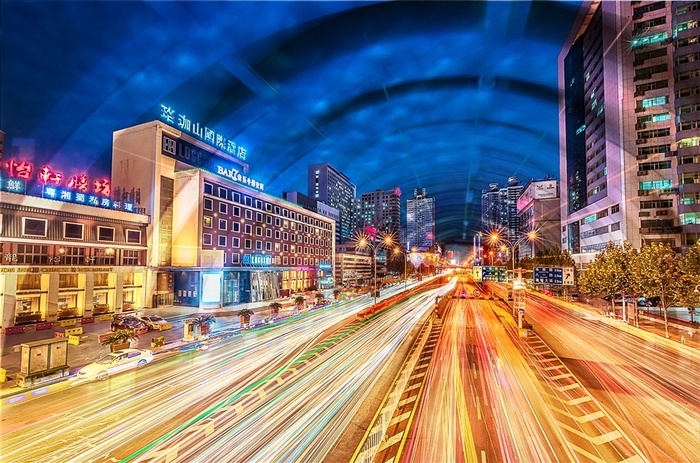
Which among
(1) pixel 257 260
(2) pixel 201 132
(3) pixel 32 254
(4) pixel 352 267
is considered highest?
(2) pixel 201 132

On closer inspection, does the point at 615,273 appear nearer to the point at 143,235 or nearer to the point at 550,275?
the point at 550,275

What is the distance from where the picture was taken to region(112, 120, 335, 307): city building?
153 feet

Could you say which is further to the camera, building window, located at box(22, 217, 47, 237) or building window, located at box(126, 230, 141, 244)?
building window, located at box(126, 230, 141, 244)

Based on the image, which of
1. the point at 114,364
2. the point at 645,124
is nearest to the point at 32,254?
the point at 114,364

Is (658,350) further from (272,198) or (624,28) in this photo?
(624,28)

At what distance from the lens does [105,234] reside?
40312 mm

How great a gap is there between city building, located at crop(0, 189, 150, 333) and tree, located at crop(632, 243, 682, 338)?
59384mm

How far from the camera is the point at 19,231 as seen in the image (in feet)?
104

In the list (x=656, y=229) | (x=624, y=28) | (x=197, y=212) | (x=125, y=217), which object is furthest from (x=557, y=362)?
(x=624, y=28)

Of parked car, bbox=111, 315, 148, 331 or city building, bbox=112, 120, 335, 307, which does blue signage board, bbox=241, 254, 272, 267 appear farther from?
parked car, bbox=111, 315, 148, 331

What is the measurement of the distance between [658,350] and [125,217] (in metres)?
59.6

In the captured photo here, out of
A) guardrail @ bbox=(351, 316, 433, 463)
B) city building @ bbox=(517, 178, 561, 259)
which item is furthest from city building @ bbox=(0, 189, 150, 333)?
city building @ bbox=(517, 178, 561, 259)

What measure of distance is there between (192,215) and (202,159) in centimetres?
1241

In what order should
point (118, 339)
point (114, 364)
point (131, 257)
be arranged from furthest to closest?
point (131, 257), point (118, 339), point (114, 364)
